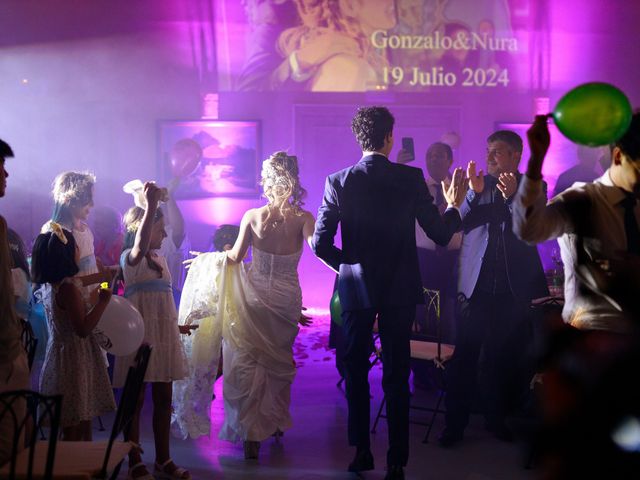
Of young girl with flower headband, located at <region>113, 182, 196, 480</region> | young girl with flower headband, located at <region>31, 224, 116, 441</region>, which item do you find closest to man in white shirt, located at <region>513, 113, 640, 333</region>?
young girl with flower headband, located at <region>31, 224, 116, 441</region>

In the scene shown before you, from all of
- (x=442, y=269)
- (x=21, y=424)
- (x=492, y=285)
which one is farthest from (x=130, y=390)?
(x=442, y=269)

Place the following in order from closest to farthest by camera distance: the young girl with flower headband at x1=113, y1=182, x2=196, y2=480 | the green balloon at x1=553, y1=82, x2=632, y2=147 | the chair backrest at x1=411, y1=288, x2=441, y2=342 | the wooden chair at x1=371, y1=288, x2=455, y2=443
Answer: the green balloon at x1=553, y1=82, x2=632, y2=147, the young girl with flower headband at x1=113, y1=182, x2=196, y2=480, the wooden chair at x1=371, y1=288, x2=455, y2=443, the chair backrest at x1=411, y1=288, x2=441, y2=342

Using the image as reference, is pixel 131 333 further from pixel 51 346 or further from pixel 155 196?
pixel 155 196

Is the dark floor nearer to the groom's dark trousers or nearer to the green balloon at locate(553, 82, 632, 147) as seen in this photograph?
the groom's dark trousers

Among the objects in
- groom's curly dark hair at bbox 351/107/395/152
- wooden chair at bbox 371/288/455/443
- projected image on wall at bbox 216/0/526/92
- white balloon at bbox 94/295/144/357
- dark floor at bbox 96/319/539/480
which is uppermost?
projected image on wall at bbox 216/0/526/92

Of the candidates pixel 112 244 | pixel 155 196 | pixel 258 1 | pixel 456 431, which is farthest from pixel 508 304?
pixel 258 1

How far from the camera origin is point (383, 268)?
3746 mm

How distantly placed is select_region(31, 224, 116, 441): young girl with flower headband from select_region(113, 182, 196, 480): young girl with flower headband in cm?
30

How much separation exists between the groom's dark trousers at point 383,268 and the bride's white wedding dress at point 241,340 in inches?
24.8

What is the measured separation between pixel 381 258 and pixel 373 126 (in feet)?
2.19

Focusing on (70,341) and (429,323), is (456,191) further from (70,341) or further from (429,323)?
(70,341)

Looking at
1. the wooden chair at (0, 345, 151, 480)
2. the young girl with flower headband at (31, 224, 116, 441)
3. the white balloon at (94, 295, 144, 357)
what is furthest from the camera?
the white balloon at (94, 295, 144, 357)

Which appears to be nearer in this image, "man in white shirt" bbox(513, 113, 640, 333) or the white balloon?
"man in white shirt" bbox(513, 113, 640, 333)

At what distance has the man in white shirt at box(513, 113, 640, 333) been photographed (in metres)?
2.12
